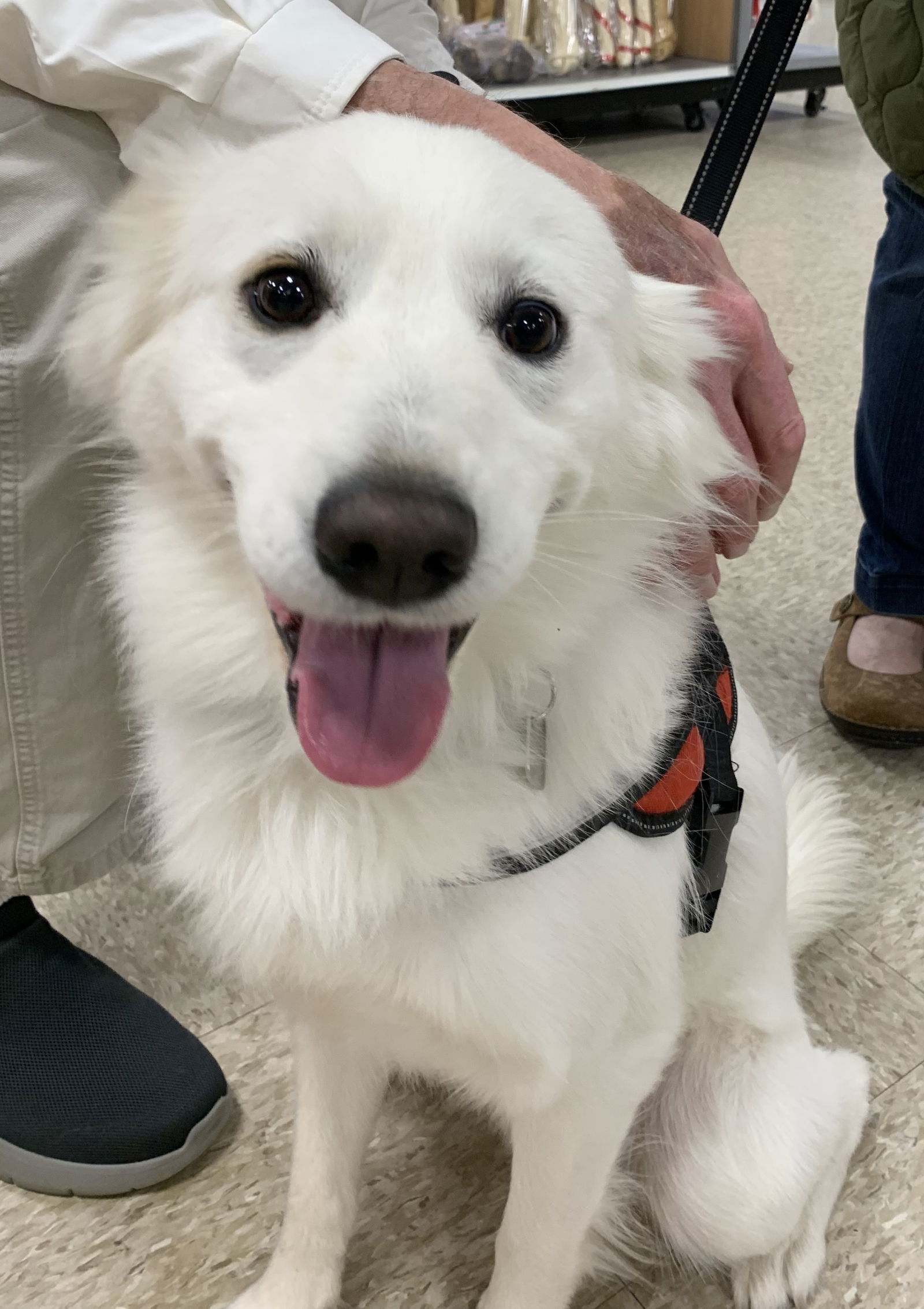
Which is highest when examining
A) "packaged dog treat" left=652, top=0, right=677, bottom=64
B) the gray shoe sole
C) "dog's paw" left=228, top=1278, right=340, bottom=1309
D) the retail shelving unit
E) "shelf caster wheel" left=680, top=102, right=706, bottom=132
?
"packaged dog treat" left=652, top=0, right=677, bottom=64

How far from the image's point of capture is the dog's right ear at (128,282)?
0.82 meters

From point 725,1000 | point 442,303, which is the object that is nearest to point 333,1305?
point 725,1000

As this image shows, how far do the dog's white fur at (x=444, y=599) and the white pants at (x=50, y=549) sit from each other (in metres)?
0.09

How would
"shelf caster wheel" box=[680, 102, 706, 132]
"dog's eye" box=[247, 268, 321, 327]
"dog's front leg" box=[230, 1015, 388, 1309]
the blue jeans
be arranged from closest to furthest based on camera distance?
"dog's eye" box=[247, 268, 321, 327], "dog's front leg" box=[230, 1015, 388, 1309], the blue jeans, "shelf caster wheel" box=[680, 102, 706, 132]

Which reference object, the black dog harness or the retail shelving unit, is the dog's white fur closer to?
the black dog harness

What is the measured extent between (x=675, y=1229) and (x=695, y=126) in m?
5.25

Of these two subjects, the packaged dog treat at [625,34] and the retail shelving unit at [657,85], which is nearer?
the retail shelving unit at [657,85]

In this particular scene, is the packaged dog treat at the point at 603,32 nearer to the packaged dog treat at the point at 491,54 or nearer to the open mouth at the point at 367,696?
the packaged dog treat at the point at 491,54

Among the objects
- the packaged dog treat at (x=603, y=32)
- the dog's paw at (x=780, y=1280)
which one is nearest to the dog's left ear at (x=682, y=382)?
the dog's paw at (x=780, y=1280)

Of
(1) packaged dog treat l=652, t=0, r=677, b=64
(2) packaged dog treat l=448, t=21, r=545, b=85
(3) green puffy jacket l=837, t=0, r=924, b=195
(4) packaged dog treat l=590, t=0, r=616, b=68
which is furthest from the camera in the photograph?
(1) packaged dog treat l=652, t=0, r=677, b=64

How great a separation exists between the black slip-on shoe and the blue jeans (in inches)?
50.8

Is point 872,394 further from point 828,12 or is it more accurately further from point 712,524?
point 828,12

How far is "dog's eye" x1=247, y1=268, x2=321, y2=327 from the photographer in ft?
2.36

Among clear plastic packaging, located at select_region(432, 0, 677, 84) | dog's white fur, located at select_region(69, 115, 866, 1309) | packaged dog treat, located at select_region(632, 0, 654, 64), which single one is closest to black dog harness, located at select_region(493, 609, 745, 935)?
dog's white fur, located at select_region(69, 115, 866, 1309)
